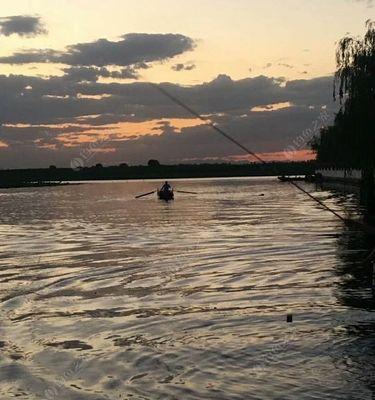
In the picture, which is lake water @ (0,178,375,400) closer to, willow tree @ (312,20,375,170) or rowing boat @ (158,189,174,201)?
willow tree @ (312,20,375,170)

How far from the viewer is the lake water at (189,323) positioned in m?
10.5

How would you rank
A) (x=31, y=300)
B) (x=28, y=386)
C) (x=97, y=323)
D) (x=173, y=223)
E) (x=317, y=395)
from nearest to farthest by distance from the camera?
1. (x=317, y=395)
2. (x=28, y=386)
3. (x=97, y=323)
4. (x=31, y=300)
5. (x=173, y=223)

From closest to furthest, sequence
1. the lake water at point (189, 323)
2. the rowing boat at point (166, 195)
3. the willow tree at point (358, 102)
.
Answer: the lake water at point (189, 323) < the willow tree at point (358, 102) < the rowing boat at point (166, 195)

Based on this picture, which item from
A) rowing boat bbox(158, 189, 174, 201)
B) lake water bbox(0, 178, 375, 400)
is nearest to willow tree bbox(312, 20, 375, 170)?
lake water bbox(0, 178, 375, 400)

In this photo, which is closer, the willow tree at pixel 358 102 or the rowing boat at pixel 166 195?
the willow tree at pixel 358 102

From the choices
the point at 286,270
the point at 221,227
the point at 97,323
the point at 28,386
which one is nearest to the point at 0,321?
the point at 97,323

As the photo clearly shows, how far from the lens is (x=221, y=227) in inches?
1652

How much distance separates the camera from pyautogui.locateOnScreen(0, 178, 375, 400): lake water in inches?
413

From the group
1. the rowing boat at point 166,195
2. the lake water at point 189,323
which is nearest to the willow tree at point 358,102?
the lake water at point 189,323

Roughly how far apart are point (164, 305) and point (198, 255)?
34.1 ft

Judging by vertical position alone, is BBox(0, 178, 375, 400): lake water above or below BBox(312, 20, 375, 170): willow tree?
below

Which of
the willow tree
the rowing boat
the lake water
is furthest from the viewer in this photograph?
the rowing boat

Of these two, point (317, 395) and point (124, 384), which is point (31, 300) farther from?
point (317, 395)

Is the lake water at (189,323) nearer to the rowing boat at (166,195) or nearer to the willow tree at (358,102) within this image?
the willow tree at (358,102)
